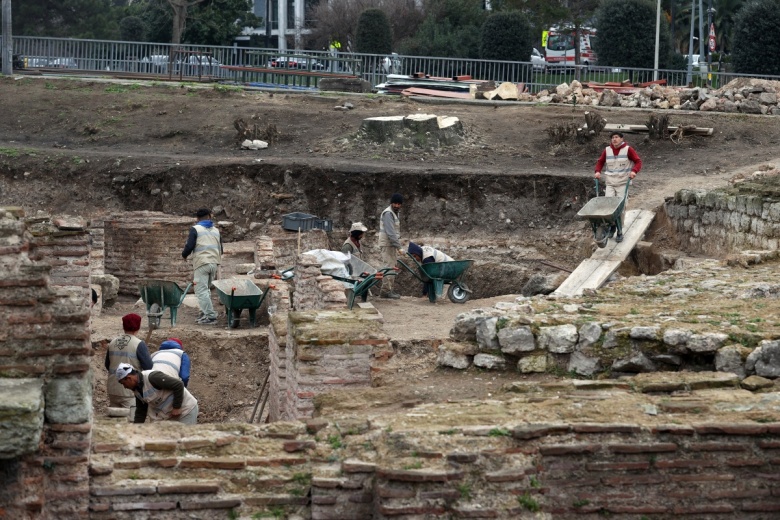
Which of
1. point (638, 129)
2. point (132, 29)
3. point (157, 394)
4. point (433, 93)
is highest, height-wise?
point (132, 29)

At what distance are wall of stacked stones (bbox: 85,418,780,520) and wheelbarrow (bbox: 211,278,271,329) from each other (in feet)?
26.4

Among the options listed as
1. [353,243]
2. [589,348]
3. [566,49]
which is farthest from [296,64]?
[589,348]

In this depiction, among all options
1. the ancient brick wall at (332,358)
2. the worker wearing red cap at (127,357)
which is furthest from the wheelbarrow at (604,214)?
the ancient brick wall at (332,358)

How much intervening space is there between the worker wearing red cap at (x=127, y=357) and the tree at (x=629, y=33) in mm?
27698

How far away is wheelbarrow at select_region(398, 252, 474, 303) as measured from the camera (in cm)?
1683

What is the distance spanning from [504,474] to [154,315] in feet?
28.3

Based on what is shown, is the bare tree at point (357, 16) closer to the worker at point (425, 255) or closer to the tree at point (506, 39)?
the tree at point (506, 39)

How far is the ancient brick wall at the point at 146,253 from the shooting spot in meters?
19.0

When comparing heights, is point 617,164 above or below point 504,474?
above

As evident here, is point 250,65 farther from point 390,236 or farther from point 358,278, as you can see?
point 358,278

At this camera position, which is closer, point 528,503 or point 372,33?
point 528,503

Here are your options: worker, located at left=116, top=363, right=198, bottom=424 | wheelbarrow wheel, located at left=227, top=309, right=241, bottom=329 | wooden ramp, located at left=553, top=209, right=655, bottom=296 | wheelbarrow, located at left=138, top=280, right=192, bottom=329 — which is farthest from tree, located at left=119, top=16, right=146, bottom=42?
worker, located at left=116, top=363, right=198, bottom=424

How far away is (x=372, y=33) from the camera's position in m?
36.2

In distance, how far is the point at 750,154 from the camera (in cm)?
2488
